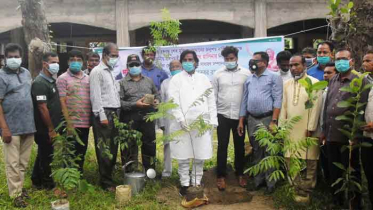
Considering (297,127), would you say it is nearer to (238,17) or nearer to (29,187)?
(29,187)

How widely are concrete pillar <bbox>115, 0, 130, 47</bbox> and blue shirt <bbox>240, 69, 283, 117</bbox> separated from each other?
6.58m

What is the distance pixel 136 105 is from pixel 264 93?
1.70 m

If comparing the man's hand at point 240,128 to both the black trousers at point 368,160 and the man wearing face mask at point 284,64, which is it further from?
the black trousers at point 368,160

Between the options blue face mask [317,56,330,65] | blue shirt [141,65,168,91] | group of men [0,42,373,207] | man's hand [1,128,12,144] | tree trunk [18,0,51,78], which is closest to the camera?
man's hand [1,128,12,144]

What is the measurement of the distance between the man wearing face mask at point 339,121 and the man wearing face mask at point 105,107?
8.56ft

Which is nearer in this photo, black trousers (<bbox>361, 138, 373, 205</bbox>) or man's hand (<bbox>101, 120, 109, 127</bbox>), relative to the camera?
black trousers (<bbox>361, 138, 373, 205</bbox>)

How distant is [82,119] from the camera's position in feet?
15.0

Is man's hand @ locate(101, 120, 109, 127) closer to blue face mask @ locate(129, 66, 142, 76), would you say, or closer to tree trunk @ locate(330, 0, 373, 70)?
blue face mask @ locate(129, 66, 142, 76)

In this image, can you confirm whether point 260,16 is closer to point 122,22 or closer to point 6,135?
point 122,22

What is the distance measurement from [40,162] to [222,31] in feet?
34.9

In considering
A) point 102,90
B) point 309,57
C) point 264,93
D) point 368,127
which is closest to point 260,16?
point 309,57

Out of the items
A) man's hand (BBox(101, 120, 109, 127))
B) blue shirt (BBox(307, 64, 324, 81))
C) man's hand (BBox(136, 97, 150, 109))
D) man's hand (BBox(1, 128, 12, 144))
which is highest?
blue shirt (BBox(307, 64, 324, 81))

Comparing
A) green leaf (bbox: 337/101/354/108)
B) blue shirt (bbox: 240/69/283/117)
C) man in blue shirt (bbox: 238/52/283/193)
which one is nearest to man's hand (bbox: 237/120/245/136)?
man in blue shirt (bbox: 238/52/283/193)

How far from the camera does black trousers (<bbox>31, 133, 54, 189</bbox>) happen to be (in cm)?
456
